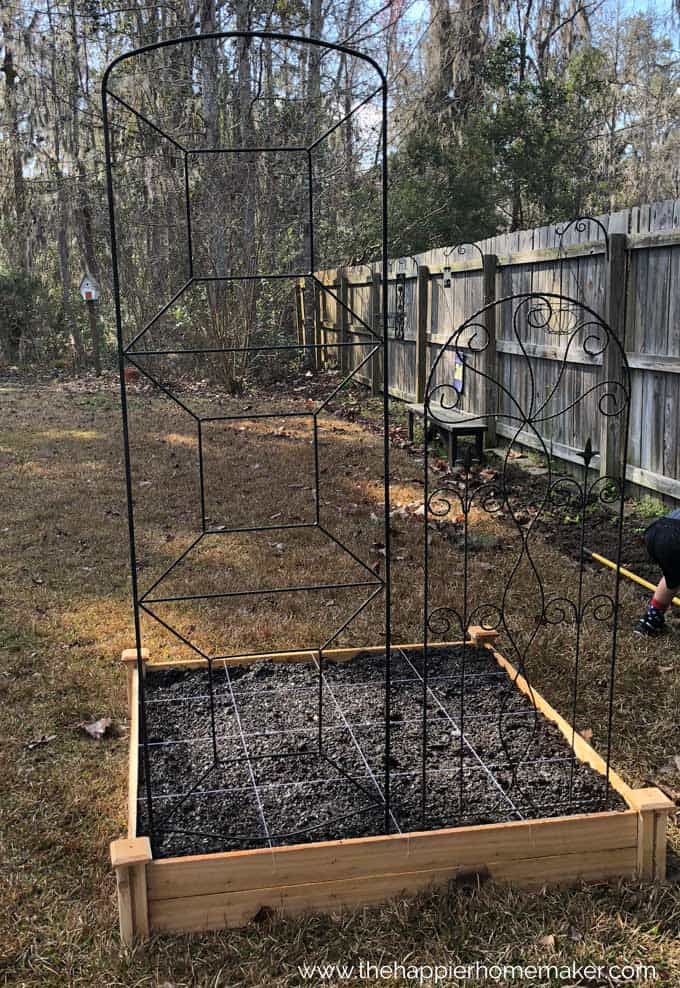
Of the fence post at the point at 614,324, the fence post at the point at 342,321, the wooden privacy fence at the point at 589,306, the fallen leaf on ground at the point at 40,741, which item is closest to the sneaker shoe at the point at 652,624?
the wooden privacy fence at the point at 589,306

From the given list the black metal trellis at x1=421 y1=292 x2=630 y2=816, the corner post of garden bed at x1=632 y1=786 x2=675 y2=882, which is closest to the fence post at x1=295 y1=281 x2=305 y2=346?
the black metal trellis at x1=421 y1=292 x2=630 y2=816

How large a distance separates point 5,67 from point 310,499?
16.2 meters

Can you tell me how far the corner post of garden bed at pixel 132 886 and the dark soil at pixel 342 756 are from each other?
227 mm

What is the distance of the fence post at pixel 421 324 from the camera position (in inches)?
379

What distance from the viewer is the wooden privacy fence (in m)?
5.58

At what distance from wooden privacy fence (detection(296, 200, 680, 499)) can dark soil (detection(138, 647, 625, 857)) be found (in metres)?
1.61

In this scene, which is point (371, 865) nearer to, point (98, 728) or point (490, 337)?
point (98, 728)

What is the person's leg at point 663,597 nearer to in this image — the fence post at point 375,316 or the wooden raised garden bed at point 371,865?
the wooden raised garden bed at point 371,865

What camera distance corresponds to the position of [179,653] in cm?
400

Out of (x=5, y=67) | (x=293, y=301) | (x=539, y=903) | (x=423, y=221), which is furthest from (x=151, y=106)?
(x=539, y=903)

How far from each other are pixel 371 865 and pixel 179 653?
6.15 feet

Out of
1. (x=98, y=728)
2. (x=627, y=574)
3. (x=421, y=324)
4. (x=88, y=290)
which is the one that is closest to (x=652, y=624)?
(x=627, y=574)

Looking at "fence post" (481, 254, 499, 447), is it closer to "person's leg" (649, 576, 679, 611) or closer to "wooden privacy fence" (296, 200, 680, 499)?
"wooden privacy fence" (296, 200, 680, 499)

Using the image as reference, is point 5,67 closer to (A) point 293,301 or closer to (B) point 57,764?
(A) point 293,301
